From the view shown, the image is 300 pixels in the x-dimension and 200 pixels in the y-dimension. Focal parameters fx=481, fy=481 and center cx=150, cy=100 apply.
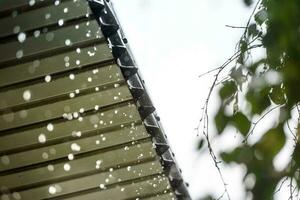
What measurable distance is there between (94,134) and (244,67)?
→ 210 cm

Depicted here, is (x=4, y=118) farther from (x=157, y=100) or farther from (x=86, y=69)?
(x=157, y=100)

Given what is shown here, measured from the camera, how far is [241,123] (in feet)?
1.66

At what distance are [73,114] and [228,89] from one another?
2.09 m


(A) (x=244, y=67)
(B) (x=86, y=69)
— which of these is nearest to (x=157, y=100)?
(B) (x=86, y=69)

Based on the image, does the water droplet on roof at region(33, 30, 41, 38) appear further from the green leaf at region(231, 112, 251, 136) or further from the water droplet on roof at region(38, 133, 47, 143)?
the green leaf at region(231, 112, 251, 136)

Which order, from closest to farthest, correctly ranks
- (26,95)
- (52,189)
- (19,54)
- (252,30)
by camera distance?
(252,30) → (19,54) → (26,95) → (52,189)

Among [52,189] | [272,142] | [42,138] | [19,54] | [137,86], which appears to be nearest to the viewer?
[272,142]

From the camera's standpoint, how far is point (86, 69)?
2.41 meters

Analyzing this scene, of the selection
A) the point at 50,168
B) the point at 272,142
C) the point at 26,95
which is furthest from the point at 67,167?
the point at 272,142

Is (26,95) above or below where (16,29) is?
below

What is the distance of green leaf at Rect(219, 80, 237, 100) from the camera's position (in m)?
0.55

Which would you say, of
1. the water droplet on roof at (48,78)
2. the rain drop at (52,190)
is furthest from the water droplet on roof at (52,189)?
the water droplet on roof at (48,78)

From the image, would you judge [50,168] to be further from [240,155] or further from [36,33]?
[240,155]

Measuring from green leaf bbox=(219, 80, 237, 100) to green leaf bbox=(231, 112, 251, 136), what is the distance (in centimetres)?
3
